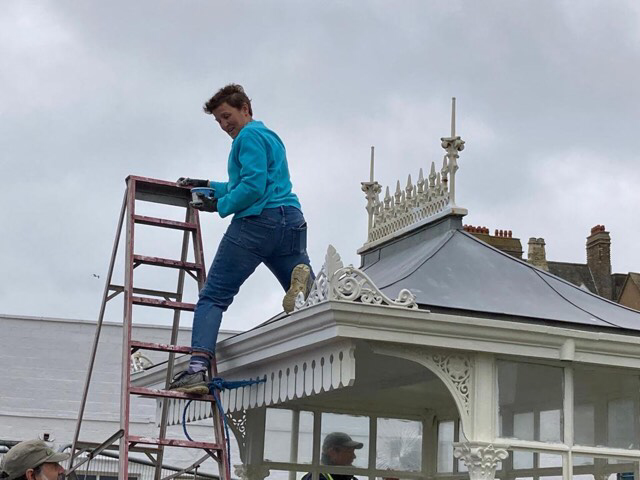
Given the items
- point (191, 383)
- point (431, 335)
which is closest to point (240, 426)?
point (191, 383)

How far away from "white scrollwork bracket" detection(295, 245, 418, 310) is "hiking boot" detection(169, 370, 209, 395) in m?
1.16

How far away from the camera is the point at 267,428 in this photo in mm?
10789

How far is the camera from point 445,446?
11.5 metres

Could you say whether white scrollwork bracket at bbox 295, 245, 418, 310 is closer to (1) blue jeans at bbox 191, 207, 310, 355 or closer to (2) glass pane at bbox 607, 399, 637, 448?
(1) blue jeans at bbox 191, 207, 310, 355

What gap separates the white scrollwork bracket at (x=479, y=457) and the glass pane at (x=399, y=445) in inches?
146

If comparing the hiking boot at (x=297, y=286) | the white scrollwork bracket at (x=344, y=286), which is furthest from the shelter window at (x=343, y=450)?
the white scrollwork bracket at (x=344, y=286)

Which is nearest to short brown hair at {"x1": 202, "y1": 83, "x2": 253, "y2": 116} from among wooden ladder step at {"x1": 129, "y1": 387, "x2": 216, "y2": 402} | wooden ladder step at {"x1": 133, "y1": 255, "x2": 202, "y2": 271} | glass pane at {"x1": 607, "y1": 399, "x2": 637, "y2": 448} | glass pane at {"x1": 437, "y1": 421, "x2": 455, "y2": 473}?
wooden ladder step at {"x1": 133, "y1": 255, "x2": 202, "y2": 271}

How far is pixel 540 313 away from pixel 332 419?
360cm

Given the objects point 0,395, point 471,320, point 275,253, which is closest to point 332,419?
point 275,253

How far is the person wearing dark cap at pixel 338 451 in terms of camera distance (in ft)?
36.5

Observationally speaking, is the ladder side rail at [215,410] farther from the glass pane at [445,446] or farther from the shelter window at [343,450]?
the glass pane at [445,446]

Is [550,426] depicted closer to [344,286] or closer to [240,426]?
[344,286]

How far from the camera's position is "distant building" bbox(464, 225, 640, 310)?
4256 cm

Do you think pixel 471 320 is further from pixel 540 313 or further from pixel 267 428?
pixel 267 428
